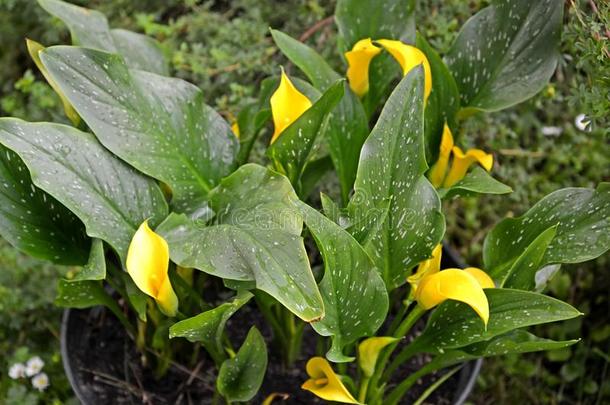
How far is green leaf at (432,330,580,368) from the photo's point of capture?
2.73ft

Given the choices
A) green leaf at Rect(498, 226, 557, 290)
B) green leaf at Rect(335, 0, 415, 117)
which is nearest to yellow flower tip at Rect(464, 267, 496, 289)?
green leaf at Rect(498, 226, 557, 290)

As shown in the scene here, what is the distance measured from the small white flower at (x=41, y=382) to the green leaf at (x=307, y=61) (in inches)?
28.1

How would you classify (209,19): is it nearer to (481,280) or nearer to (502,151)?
(502,151)

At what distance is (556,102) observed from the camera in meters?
1.63

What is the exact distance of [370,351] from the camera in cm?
91

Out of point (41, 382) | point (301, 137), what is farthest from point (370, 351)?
point (41, 382)

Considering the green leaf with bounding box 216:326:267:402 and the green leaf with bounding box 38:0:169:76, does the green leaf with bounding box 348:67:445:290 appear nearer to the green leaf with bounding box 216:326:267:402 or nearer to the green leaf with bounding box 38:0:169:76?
the green leaf with bounding box 216:326:267:402

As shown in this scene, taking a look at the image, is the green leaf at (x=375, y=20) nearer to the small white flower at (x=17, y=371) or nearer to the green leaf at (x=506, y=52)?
the green leaf at (x=506, y=52)

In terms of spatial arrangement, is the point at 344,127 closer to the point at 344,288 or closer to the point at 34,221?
the point at 344,288

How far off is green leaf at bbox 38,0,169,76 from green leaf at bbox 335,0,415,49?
29 cm

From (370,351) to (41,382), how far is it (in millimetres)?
670

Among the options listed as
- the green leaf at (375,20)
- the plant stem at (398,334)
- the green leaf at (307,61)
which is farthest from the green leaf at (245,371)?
the green leaf at (375,20)

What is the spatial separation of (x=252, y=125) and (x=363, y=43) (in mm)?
235

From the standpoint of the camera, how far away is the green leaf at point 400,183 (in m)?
0.86
